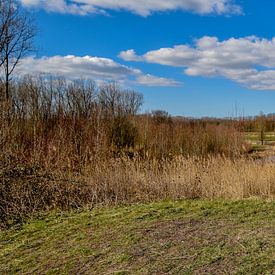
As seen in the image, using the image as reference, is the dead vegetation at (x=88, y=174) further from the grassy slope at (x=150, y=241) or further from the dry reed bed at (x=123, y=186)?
the grassy slope at (x=150, y=241)

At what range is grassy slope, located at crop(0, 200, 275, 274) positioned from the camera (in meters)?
4.08

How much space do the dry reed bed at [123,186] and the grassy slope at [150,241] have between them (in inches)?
40.8

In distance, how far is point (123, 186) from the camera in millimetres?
8984

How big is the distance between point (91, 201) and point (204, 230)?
3.46 m

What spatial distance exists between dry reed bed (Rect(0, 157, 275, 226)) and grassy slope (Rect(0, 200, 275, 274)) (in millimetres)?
1036

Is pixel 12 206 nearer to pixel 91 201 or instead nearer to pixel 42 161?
pixel 91 201

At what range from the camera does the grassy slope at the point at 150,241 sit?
4.08 meters

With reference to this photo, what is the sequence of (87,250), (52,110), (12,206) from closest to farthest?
(87,250)
(12,206)
(52,110)

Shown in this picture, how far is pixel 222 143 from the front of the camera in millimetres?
22531

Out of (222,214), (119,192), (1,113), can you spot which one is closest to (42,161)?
(1,113)

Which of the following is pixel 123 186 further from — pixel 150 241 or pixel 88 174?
pixel 150 241

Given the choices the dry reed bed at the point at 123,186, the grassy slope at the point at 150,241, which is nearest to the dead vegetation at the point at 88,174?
the dry reed bed at the point at 123,186

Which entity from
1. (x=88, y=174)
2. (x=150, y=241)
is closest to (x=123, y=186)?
(x=88, y=174)

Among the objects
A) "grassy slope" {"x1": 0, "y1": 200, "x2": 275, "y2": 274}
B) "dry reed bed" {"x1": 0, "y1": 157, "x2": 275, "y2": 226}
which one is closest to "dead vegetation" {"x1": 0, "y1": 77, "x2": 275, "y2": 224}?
"dry reed bed" {"x1": 0, "y1": 157, "x2": 275, "y2": 226}
